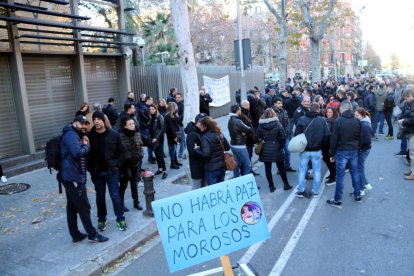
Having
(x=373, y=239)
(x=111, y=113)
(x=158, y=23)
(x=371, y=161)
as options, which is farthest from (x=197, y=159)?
(x=158, y=23)

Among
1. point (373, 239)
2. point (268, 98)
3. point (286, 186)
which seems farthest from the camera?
point (268, 98)

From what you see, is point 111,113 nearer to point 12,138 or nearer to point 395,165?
point 12,138

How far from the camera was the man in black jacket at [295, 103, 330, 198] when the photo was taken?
6.95m

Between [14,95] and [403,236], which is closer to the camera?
[403,236]

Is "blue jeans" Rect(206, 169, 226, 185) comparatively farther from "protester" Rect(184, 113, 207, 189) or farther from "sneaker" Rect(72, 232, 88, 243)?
"sneaker" Rect(72, 232, 88, 243)

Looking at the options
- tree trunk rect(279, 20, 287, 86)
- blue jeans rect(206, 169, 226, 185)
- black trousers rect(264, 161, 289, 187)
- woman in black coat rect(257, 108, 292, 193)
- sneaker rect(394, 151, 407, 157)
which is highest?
tree trunk rect(279, 20, 287, 86)

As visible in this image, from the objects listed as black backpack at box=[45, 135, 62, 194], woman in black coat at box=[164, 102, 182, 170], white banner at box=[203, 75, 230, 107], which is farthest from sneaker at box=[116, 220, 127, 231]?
white banner at box=[203, 75, 230, 107]

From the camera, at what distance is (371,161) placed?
31.9ft

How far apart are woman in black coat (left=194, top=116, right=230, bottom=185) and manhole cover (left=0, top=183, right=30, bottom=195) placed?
14.2ft

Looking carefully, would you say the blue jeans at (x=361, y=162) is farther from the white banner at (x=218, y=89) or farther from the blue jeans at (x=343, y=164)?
the white banner at (x=218, y=89)

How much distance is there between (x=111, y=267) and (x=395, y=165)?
7301mm

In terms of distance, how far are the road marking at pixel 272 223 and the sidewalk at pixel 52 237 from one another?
5.19ft

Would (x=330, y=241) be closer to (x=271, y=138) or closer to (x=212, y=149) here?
(x=212, y=149)

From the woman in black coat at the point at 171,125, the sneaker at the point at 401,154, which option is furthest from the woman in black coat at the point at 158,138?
the sneaker at the point at 401,154
